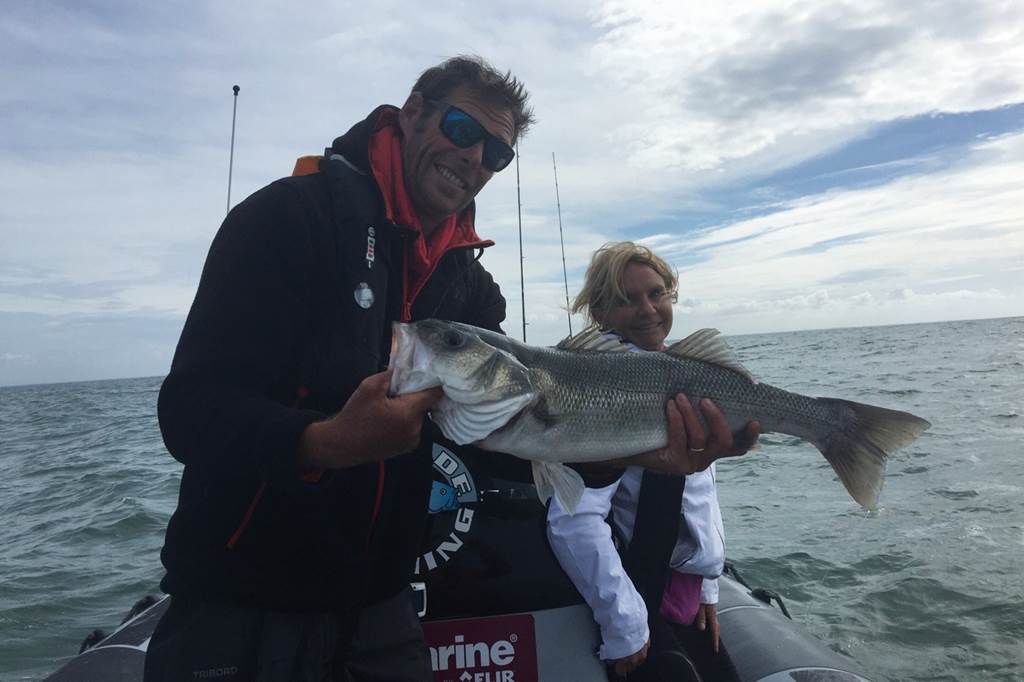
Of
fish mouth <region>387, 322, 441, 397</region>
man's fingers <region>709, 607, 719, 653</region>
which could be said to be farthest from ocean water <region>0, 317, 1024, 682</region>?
fish mouth <region>387, 322, 441, 397</region>

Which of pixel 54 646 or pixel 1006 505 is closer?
pixel 54 646

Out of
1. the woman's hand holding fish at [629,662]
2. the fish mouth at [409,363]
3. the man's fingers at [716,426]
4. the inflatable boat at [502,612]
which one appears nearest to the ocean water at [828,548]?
the inflatable boat at [502,612]

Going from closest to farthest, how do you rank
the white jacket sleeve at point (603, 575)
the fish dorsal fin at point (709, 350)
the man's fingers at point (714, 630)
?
1. the fish dorsal fin at point (709, 350)
2. the white jacket sleeve at point (603, 575)
3. the man's fingers at point (714, 630)

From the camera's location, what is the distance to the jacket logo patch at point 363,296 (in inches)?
104

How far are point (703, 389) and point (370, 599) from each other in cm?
186

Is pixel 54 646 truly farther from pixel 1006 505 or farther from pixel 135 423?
pixel 135 423

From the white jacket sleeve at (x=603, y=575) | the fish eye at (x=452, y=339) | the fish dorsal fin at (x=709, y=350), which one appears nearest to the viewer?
the fish eye at (x=452, y=339)

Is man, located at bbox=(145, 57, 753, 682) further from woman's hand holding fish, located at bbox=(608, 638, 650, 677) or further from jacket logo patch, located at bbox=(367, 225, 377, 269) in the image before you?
woman's hand holding fish, located at bbox=(608, 638, 650, 677)

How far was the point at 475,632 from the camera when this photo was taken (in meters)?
3.93

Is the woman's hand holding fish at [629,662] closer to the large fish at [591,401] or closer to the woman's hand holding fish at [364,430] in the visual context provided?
the large fish at [591,401]

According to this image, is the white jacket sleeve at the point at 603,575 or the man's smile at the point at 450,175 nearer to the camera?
the man's smile at the point at 450,175

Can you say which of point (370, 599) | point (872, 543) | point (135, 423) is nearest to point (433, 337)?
point (370, 599)

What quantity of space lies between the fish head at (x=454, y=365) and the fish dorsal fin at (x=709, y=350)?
3.20 ft

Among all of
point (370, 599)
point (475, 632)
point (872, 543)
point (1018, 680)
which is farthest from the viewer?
point (872, 543)
